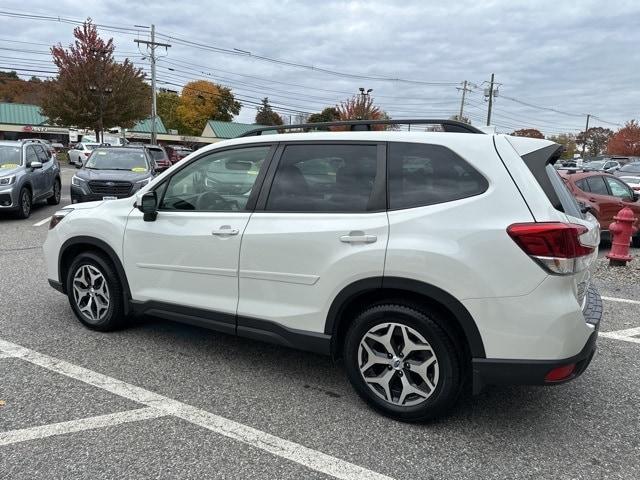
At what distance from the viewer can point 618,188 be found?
1005cm

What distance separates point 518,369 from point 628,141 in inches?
3749

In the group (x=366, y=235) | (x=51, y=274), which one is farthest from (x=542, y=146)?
(x=51, y=274)

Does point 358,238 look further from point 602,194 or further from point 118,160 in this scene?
point 118,160

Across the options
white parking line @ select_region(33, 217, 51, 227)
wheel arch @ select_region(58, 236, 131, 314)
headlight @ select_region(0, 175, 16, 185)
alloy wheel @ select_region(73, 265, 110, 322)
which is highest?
headlight @ select_region(0, 175, 16, 185)

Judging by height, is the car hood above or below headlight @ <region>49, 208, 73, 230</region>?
above

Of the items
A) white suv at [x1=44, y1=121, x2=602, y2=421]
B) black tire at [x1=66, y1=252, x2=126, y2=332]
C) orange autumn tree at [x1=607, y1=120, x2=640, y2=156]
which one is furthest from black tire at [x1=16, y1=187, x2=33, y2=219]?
orange autumn tree at [x1=607, y1=120, x2=640, y2=156]

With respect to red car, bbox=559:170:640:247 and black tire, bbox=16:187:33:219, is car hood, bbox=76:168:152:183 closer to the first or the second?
black tire, bbox=16:187:33:219

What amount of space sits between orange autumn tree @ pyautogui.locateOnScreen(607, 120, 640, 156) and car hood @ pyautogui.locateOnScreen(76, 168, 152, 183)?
3480 inches

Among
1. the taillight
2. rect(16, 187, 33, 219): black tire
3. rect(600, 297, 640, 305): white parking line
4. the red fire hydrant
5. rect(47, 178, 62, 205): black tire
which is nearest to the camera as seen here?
the taillight

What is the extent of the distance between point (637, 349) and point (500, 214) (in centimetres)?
269

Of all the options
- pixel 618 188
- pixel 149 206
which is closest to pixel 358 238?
pixel 149 206

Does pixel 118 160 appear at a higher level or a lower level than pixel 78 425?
higher

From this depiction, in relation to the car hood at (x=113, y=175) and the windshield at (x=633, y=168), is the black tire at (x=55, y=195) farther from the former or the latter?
the windshield at (x=633, y=168)

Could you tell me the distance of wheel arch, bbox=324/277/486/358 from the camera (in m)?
2.81
